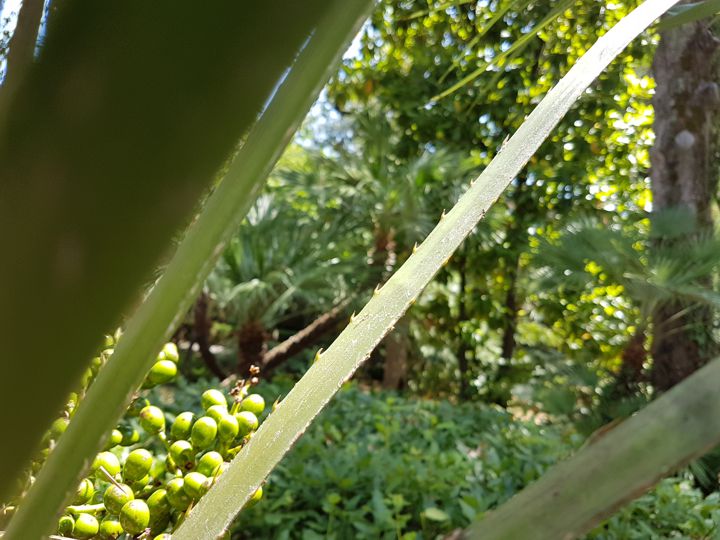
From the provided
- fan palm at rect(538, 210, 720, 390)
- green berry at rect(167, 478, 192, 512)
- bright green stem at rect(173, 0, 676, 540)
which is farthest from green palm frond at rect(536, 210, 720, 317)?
green berry at rect(167, 478, 192, 512)

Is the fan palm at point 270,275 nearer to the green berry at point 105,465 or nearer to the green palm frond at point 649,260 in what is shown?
the green palm frond at point 649,260

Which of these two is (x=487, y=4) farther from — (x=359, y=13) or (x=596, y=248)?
(x=359, y=13)

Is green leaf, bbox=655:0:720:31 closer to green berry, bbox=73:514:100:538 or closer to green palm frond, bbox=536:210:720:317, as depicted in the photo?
green berry, bbox=73:514:100:538

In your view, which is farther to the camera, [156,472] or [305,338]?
[305,338]

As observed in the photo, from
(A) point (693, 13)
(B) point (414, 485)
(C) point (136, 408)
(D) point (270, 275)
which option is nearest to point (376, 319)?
(C) point (136, 408)

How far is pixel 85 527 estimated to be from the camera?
0.32 metres

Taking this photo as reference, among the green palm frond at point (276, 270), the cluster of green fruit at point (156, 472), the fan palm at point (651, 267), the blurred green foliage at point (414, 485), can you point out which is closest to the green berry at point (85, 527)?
the cluster of green fruit at point (156, 472)

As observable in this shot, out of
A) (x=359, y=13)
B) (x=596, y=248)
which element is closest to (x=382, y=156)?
(x=596, y=248)

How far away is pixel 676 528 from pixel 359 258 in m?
1.48

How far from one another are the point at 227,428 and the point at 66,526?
0.33 ft

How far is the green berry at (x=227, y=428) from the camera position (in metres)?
0.39

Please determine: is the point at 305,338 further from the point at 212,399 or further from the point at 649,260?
the point at 212,399

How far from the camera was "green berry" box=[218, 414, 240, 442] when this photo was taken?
1.28ft

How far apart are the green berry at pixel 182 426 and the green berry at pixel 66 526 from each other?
0.33ft
